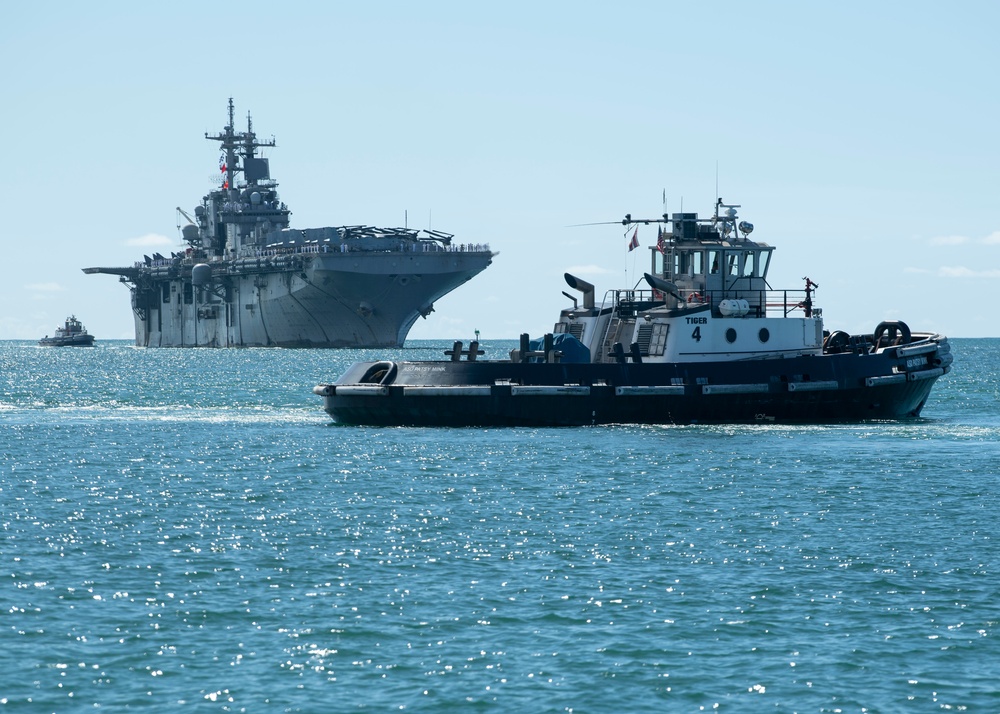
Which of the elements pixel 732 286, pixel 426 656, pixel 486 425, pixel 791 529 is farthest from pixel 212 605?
pixel 732 286

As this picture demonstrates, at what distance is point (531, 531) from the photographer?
23047 millimetres

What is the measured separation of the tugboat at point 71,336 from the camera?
187m

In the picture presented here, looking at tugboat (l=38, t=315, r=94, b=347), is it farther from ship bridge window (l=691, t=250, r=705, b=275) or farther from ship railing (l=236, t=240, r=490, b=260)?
ship bridge window (l=691, t=250, r=705, b=275)

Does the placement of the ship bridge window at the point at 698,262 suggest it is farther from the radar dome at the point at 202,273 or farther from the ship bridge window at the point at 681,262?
the radar dome at the point at 202,273

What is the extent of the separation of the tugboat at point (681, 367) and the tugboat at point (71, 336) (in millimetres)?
154778

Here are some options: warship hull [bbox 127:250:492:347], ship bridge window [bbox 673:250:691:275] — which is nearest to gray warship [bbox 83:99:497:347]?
warship hull [bbox 127:250:492:347]

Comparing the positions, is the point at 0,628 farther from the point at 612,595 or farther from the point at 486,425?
the point at 486,425

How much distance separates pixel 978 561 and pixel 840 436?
1803 cm

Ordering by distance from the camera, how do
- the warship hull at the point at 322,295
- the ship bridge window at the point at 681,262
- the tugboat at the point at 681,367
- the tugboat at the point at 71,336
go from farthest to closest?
the tugboat at the point at 71,336, the warship hull at the point at 322,295, the ship bridge window at the point at 681,262, the tugboat at the point at 681,367

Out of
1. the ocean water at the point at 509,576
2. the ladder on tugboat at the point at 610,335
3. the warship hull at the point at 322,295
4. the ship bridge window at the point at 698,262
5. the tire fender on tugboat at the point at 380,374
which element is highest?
the warship hull at the point at 322,295

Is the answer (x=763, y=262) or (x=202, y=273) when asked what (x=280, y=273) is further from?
(x=763, y=262)

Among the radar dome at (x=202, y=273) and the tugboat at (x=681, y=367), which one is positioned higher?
the radar dome at (x=202, y=273)

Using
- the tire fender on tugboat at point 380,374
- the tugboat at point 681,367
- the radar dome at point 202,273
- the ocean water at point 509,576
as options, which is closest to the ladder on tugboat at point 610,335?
the tugboat at point 681,367

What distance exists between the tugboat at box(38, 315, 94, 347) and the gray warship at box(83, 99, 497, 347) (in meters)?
39.2
